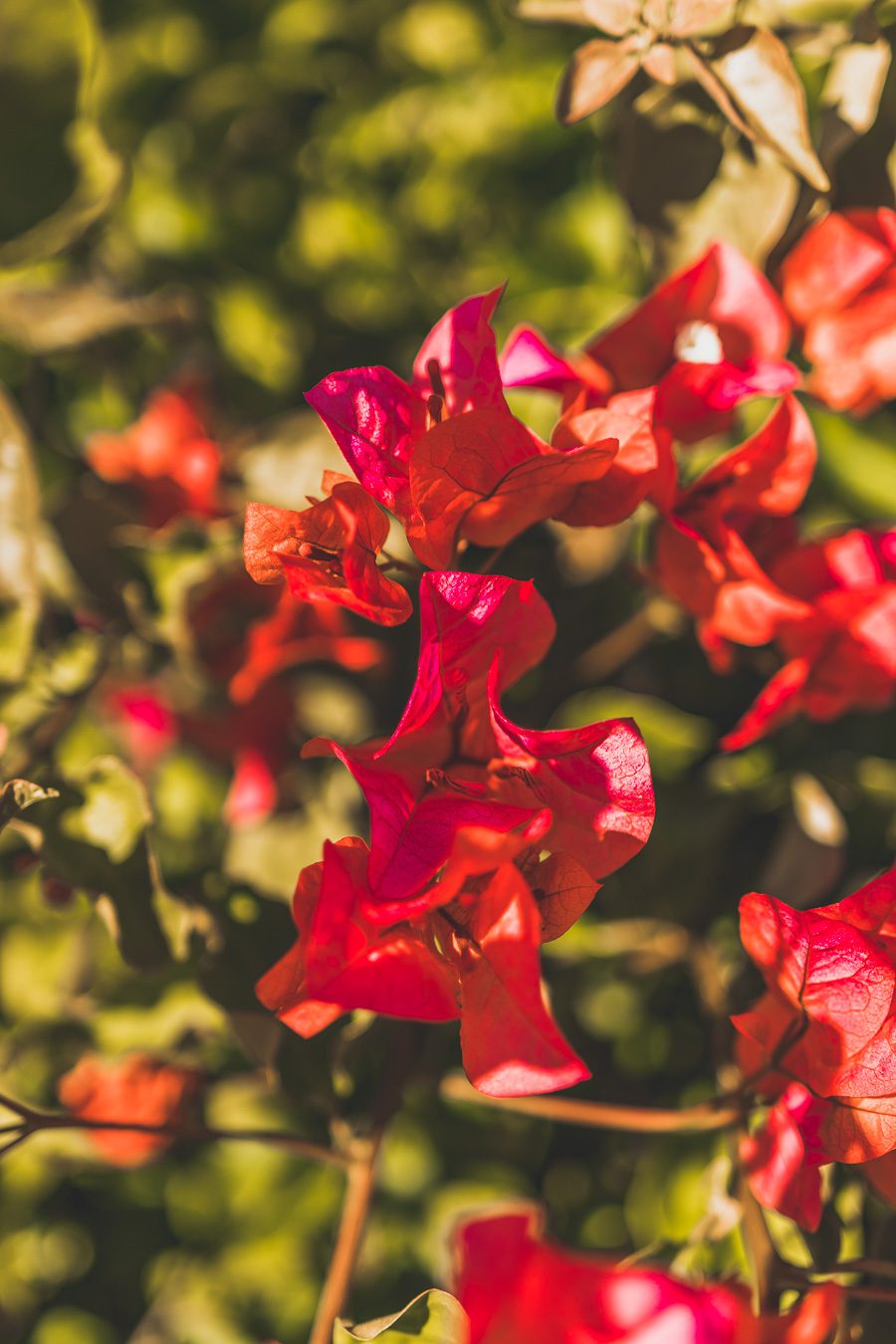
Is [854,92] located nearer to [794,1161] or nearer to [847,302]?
[847,302]

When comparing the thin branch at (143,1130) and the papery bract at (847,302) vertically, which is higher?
the papery bract at (847,302)

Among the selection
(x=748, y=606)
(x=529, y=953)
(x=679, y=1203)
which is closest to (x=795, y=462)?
(x=748, y=606)

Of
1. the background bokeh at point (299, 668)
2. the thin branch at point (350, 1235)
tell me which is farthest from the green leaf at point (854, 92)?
the thin branch at point (350, 1235)

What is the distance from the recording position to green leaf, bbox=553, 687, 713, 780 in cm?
71

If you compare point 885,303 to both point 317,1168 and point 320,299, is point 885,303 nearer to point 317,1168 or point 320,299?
point 320,299

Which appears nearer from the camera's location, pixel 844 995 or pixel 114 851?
pixel 844 995

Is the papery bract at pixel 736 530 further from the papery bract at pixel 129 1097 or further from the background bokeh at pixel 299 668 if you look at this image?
the papery bract at pixel 129 1097

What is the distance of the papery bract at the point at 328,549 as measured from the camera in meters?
0.41

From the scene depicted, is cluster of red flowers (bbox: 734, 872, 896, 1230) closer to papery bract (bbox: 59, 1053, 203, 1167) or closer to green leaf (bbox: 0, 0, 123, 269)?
papery bract (bbox: 59, 1053, 203, 1167)

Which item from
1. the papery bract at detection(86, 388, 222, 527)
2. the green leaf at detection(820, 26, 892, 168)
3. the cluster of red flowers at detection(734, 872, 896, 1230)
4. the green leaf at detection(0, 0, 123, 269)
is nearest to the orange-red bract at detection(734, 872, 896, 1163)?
the cluster of red flowers at detection(734, 872, 896, 1230)

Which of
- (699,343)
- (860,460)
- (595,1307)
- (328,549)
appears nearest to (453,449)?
(328,549)

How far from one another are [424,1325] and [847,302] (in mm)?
520

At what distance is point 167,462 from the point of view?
755 millimetres

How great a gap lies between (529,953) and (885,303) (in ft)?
1.30
